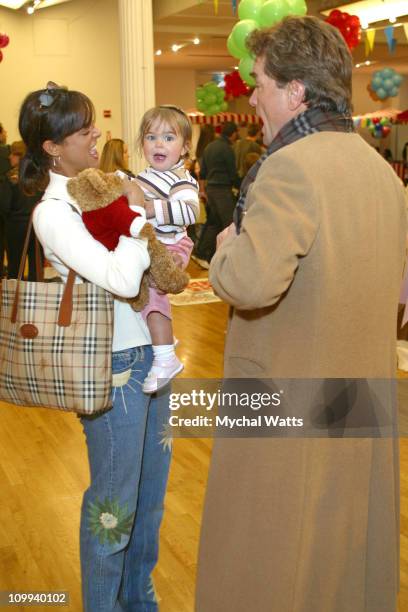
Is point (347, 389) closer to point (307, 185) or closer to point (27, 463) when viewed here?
point (307, 185)

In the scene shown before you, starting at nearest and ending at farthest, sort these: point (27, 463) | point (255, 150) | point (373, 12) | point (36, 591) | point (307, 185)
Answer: point (307, 185), point (36, 591), point (27, 463), point (255, 150), point (373, 12)

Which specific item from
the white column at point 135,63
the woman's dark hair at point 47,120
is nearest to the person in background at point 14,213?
the white column at point 135,63

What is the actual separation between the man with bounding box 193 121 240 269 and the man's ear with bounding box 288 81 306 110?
7235 mm

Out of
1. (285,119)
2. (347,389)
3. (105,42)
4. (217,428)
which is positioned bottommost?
(217,428)

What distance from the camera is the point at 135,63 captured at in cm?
700

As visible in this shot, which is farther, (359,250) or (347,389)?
(347,389)

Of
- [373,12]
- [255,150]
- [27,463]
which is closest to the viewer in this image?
[27,463]

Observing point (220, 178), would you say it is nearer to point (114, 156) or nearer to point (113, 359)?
point (114, 156)

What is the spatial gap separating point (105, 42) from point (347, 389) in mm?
10340

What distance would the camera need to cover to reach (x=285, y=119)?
1.46 m

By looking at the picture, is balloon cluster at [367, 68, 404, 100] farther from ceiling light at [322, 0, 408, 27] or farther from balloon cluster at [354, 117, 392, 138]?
balloon cluster at [354, 117, 392, 138]

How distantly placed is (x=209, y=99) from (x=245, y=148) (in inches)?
97.1

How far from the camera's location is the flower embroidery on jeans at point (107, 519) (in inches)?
67.7

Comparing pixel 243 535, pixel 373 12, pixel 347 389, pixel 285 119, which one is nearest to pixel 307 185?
pixel 285 119
